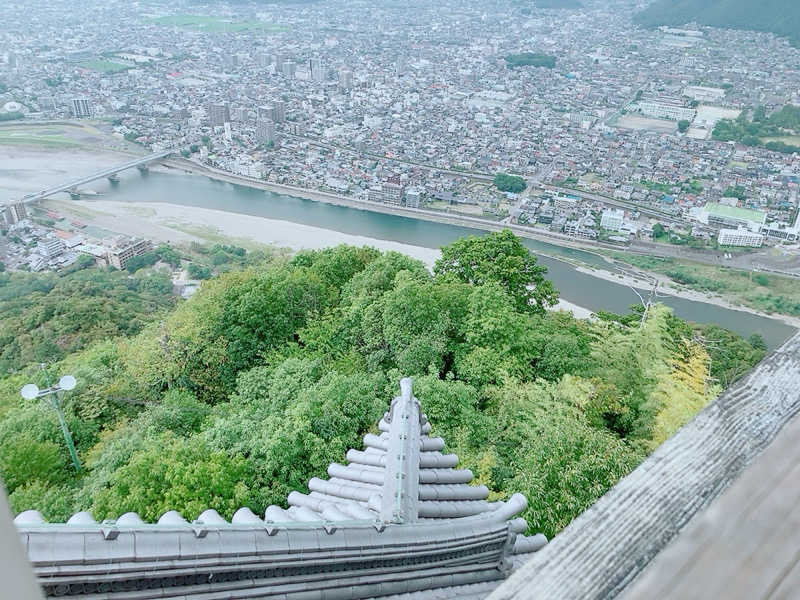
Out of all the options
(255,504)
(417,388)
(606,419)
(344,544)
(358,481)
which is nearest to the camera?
(344,544)

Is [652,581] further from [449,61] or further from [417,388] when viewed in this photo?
[449,61]

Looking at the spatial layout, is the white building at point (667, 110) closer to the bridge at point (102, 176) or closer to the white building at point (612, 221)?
the white building at point (612, 221)

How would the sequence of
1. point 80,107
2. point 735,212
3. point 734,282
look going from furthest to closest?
point 80,107 < point 735,212 < point 734,282

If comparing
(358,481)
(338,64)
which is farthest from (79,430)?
(338,64)

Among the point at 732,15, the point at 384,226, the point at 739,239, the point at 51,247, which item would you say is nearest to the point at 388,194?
the point at 384,226

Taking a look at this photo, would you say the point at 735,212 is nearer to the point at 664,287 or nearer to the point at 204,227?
the point at 664,287

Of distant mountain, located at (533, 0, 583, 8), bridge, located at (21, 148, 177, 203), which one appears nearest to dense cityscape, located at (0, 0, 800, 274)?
bridge, located at (21, 148, 177, 203)
